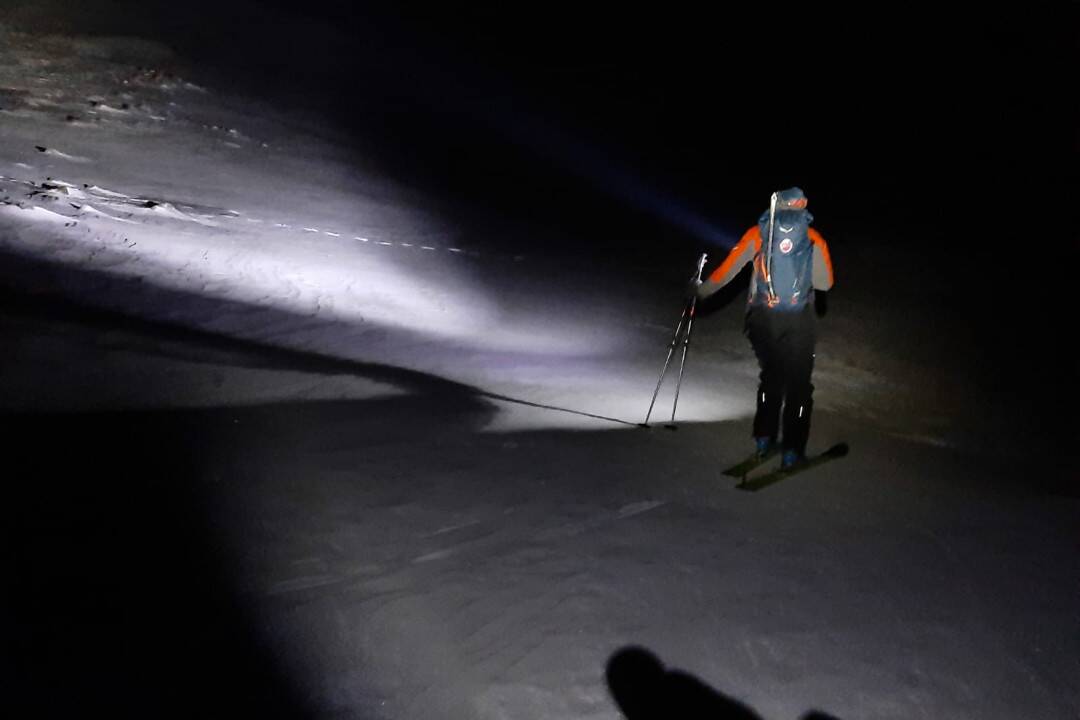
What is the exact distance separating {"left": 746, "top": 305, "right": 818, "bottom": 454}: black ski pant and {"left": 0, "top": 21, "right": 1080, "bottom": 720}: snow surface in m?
0.46

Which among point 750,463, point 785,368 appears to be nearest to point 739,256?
point 785,368

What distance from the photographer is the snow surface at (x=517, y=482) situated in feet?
12.3

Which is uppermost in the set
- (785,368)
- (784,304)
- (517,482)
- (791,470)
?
→ (784,304)

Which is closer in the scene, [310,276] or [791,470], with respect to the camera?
[791,470]

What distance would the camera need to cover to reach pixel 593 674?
361cm

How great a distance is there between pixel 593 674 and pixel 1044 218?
65.4 ft

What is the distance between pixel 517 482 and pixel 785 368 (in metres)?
2.45

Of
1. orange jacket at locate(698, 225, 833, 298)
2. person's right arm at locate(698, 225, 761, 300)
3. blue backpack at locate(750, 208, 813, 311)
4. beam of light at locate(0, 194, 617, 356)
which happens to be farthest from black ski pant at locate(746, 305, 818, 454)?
beam of light at locate(0, 194, 617, 356)

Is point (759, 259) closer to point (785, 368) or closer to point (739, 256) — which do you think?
point (739, 256)

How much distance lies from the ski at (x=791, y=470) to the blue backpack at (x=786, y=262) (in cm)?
129

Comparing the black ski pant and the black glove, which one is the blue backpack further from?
the black glove

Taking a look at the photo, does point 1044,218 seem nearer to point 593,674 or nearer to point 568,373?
point 568,373

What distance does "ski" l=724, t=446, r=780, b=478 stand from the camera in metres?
6.24

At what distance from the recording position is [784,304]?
6.28m
